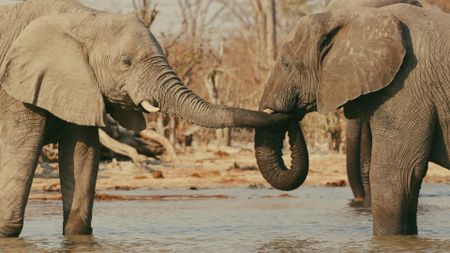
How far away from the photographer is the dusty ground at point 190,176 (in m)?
16.5

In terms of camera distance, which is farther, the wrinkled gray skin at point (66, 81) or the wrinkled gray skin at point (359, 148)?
the wrinkled gray skin at point (359, 148)

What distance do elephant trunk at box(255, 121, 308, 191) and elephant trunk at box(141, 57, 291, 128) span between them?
500 mm

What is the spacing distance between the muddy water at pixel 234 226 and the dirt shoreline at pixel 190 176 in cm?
129

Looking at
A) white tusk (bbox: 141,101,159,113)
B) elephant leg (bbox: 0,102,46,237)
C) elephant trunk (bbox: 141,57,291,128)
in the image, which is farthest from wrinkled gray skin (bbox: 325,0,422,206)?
elephant leg (bbox: 0,102,46,237)

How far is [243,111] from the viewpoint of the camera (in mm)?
9352

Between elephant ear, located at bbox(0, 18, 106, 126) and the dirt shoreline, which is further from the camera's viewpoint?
the dirt shoreline

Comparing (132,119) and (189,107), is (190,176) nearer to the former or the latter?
(132,119)

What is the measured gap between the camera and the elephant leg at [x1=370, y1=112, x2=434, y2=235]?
9297 mm

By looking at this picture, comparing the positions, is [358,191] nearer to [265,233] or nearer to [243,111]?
[265,233]

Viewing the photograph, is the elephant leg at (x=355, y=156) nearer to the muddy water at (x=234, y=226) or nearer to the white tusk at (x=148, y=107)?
the muddy water at (x=234, y=226)

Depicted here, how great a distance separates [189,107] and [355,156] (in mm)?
4191

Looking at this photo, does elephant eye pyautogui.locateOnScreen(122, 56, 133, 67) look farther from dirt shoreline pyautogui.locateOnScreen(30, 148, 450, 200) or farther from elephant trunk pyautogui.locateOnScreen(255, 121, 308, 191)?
dirt shoreline pyautogui.locateOnScreen(30, 148, 450, 200)

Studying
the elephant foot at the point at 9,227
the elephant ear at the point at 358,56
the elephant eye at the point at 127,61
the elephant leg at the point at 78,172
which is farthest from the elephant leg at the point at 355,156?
the elephant foot at the point at 9,227

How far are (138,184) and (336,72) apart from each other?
7.42 meters
